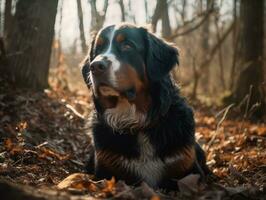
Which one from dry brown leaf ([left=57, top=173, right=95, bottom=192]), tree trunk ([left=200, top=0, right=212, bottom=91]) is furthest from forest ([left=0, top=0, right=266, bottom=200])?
tree trunk ([left=200, top=0, right=212, bottom=91])

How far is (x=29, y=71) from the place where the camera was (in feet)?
28.9

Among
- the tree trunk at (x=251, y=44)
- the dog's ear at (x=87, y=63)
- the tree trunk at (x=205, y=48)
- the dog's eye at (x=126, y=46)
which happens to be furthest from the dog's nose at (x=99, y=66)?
the tree trunk at (x=205, y=48)

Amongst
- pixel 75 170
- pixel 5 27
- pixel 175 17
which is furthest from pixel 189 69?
pixel 75 170

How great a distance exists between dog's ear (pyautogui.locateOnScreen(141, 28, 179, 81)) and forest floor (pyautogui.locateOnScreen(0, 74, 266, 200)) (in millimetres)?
1303

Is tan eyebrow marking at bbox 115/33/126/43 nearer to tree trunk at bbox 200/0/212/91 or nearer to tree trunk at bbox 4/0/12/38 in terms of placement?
tree trunk at bbox 4/0/12/38

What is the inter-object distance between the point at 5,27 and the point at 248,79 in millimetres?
6609

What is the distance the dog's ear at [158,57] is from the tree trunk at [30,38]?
3363 millimetres

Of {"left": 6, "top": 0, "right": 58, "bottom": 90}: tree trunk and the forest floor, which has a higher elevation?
{"left": 6, "top": 0, "right": 58, "bottom": 90}: tree trunk

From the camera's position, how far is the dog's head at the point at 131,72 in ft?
17.7

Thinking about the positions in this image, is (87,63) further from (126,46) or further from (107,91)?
(107,91)

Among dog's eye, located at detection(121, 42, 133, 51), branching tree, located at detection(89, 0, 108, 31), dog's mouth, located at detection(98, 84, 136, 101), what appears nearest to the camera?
dog's mouth, located at detection(98, 84, 136, 101)

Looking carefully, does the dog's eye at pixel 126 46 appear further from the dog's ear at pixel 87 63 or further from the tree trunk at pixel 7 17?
the tree trunk at pixel 7 17

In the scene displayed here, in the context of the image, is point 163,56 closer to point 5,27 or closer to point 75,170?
point 75,170

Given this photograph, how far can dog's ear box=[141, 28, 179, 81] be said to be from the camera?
581 cm
